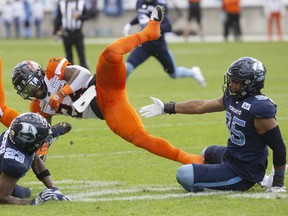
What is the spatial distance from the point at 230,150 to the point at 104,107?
1358 mm

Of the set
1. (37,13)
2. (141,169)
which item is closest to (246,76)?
(141,169)

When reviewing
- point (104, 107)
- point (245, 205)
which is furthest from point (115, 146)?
point (245, 205)

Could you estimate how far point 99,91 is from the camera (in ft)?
23.7

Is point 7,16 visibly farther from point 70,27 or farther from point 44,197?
point 44,197

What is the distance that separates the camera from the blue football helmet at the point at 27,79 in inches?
271

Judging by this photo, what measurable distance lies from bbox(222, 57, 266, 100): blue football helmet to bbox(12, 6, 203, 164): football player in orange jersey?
2.50ft

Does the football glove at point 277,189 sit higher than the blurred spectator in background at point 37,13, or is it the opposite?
the football glove at point 277,189

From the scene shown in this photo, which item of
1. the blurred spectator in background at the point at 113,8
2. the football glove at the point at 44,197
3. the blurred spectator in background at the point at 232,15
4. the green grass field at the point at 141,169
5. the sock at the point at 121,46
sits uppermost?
the sock at the point at 121,46

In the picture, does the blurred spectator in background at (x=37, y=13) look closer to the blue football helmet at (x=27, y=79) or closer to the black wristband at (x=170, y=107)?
the blue football helmet at (x=27, y=79)

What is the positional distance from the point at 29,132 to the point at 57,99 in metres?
1.27

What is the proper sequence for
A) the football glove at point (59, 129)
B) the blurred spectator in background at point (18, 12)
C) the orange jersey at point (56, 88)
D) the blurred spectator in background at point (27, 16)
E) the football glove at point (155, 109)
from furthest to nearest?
the blurred spectator in background at point (18, 12)
the blurred spectator in background at point (27, 16)
the orange jersey at point (56, 88)
the football glove at point (155, 109)
the football glove at point (59, 129)

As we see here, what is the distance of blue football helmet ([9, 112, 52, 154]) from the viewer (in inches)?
230

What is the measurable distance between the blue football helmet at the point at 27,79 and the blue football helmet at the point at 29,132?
98cm

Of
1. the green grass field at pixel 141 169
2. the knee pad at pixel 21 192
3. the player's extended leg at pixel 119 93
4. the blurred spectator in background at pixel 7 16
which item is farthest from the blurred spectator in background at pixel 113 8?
the knee pad at pixel 21 192
